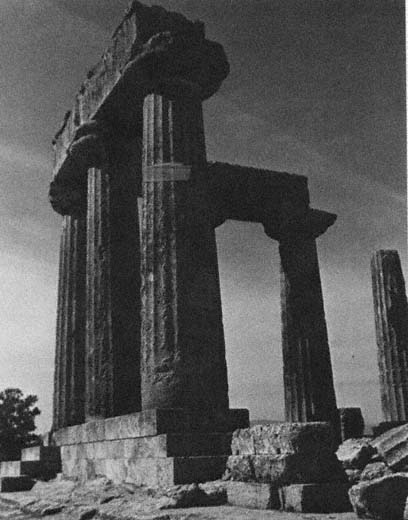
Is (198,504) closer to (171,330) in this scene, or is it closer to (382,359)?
(171,330)

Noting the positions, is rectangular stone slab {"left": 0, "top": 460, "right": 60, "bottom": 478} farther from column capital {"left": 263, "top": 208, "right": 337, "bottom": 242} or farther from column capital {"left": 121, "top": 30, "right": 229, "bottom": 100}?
column capital {"left": 263, "top": 208, "right": 337, "bottom": 242}

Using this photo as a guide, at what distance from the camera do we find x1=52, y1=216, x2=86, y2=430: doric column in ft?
50.5

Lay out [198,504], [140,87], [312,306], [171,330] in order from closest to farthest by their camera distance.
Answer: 1. [198,504]
2. [171,330]
3. [140,87]
4. [312,306]

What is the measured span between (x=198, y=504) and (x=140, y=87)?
26.7 ft

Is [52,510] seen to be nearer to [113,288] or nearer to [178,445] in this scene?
[178,445]

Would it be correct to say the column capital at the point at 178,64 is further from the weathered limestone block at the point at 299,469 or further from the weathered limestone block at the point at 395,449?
the weathered limestone block at the point at 299,469

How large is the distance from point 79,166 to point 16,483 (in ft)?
23.8

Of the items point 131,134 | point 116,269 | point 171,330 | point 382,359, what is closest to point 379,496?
point 171,330

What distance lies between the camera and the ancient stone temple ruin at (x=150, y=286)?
971 centimetres

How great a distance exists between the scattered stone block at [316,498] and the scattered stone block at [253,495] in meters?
0.14

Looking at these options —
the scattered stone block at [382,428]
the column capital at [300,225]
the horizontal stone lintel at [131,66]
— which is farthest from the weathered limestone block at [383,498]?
the column capital at [300,225]

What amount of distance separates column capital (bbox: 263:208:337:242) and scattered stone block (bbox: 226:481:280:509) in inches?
487

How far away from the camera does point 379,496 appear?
535cm

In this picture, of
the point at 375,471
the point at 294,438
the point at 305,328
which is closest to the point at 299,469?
the point at 294,438
